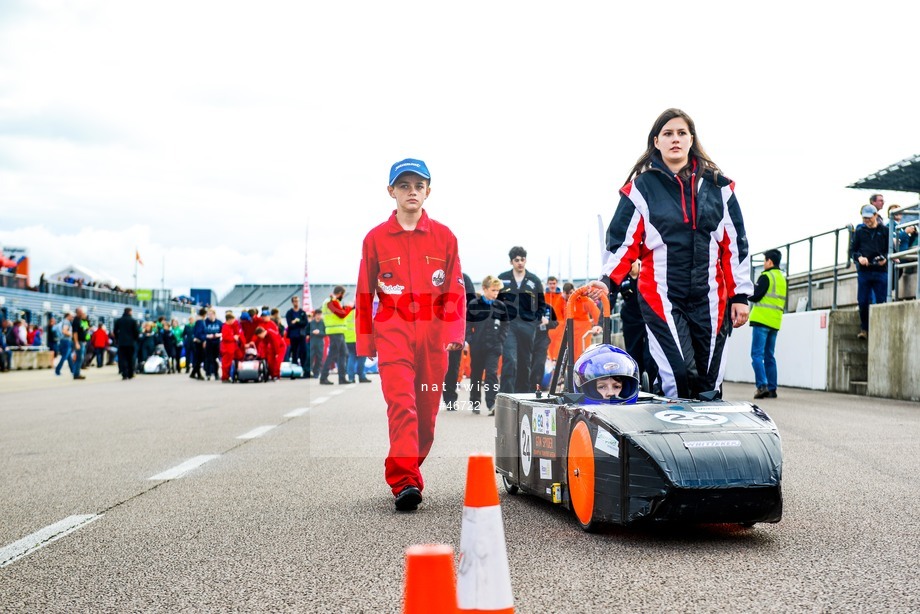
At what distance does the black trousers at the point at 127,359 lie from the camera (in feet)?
92.8

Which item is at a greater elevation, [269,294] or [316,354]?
[269,294]

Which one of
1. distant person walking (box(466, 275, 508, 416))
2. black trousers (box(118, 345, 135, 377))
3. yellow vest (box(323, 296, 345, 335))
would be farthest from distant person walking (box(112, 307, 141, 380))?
distant person walking (box(466, 275, 508, 416))

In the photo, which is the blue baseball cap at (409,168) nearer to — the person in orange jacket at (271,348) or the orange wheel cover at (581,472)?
the orange wheel cover at (581,472)

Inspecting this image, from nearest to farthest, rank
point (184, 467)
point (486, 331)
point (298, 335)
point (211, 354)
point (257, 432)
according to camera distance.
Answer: point (184, 467) → point (257, 432) → point (486, 331) → point (298, 335) → point (211, 354)

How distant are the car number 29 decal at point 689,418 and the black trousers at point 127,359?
25.5 metres

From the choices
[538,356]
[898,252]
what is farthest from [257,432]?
[898,252]

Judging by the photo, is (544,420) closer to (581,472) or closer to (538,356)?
(581,472)

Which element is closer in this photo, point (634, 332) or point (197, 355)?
point (634, 332)

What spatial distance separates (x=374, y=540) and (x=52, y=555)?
52.5 inches

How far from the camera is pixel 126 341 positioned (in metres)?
28.2

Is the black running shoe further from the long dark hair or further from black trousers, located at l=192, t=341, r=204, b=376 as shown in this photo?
black trousers, located at l=192, t=341, r=204, b=376

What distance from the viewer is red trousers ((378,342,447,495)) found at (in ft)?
18.3

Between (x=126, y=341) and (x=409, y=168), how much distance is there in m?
24.0

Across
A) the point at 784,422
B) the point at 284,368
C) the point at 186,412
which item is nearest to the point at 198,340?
the point at 284,368
